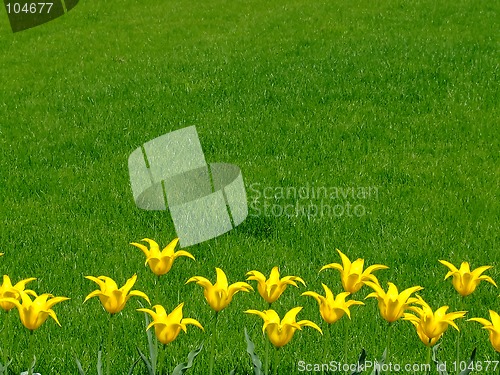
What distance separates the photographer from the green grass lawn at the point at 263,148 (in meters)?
4.35

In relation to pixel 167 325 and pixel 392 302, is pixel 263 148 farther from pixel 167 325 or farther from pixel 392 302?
pixel 167 325

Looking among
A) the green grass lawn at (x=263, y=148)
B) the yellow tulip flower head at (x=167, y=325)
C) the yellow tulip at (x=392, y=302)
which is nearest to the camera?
the yellow tulip flower head at (x=167, y=325)

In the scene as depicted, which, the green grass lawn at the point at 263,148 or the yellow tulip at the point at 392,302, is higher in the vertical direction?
the yellow tulip at the point at 392,302

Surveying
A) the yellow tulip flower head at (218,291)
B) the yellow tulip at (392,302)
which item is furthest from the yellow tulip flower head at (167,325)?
the yellow tulip at (392,302)

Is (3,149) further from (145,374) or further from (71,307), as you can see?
(145,374)

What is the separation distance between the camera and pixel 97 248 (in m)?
5.27

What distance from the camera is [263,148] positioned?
23.9ft

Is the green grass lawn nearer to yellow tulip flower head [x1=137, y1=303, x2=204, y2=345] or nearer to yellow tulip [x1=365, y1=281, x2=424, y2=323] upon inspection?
yellow tulip [x1=365, y1=281, x2=424, y2=323]

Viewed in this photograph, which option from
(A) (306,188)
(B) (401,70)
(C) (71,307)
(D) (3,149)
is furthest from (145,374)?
(B) (401,70)

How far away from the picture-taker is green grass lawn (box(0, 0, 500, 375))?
4352 mm

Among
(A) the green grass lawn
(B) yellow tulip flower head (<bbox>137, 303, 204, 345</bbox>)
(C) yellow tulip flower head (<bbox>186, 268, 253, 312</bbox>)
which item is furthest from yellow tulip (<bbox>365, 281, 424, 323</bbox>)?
(A) the green grass lawn

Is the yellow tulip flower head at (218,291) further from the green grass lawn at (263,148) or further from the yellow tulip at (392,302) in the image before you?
the green grass lawn at (263,148)

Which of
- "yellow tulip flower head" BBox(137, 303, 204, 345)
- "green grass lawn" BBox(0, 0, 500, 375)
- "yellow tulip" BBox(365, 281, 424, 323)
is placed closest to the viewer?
"yellow tulip flower head" BBox(137, 303, 204, 345)

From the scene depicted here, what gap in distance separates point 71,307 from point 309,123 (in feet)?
13.4
